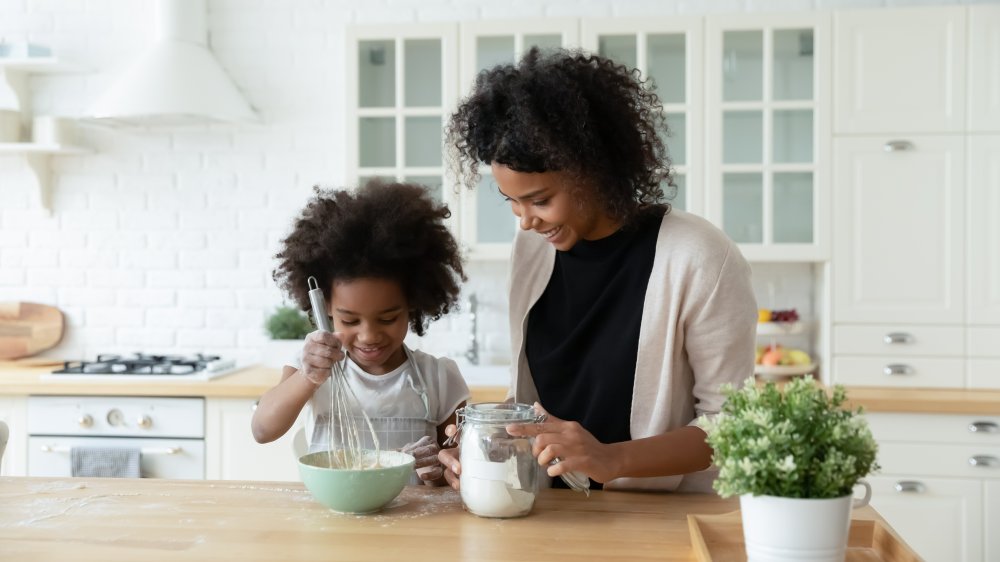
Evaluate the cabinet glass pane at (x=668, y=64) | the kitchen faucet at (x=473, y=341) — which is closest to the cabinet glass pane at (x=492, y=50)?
the cabinet glass pane at (x=668, y=64)

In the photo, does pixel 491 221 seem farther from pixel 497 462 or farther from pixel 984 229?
pixel 497 462

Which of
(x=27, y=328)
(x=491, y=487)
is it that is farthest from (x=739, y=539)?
(x=27, y=328)

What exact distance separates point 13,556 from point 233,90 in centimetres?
260

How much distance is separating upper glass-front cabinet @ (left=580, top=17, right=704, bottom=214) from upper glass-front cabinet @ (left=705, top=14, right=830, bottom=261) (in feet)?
0.13

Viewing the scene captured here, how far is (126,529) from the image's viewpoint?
135 cm

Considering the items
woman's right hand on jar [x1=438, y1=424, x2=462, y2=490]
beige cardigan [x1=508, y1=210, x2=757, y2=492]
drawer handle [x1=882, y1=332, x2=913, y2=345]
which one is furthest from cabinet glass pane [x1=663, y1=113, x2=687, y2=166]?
woman's right hand on jar [x1=438, y1=424, x2=462, y2=490]

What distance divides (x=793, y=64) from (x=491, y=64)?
103cm

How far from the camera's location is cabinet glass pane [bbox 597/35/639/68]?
332cm

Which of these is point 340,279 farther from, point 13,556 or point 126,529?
point 13,556

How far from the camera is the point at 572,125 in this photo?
1.55 meters

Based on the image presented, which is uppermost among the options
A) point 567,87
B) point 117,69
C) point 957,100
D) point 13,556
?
point 117,69

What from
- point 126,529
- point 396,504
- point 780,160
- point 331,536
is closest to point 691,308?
point 396,504

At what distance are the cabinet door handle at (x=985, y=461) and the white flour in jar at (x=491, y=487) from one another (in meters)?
2.11

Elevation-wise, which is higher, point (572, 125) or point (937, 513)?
point (572, 125)
